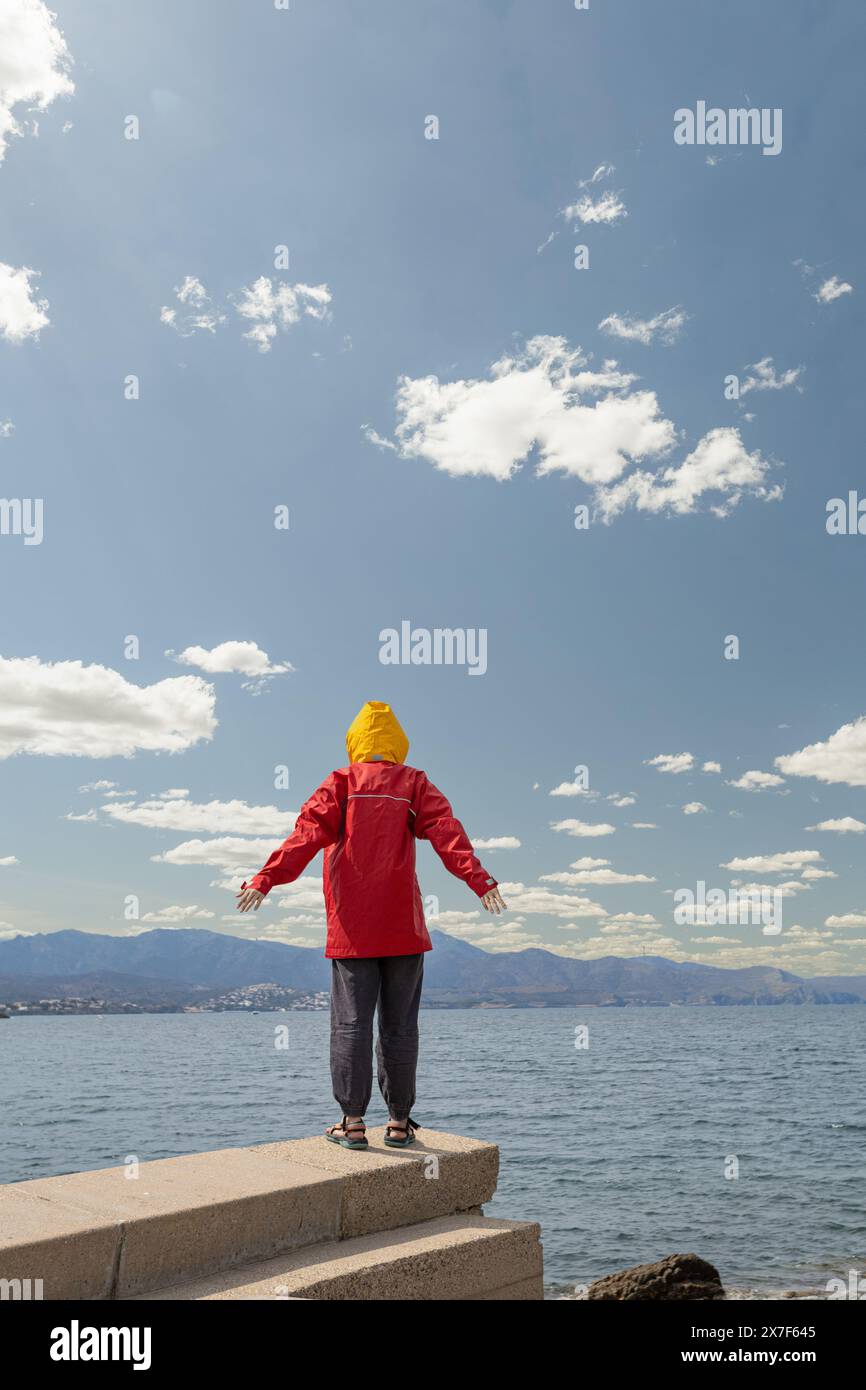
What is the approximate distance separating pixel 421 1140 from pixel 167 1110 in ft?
130

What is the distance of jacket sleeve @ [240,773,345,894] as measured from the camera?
239 inches

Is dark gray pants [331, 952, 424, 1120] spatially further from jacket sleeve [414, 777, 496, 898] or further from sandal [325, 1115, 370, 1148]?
jacket sleeve [414, 777, 496, 898]

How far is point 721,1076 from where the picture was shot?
5778cm

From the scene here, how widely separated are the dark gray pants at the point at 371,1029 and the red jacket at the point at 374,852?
0.48 feet

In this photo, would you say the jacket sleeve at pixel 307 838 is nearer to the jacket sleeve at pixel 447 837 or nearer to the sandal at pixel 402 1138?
the jacket sleeve at pixel 447 837

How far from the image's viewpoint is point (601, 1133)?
31219 mm

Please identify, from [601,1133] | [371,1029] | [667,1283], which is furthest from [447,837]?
[601,1133]

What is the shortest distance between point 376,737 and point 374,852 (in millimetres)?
779

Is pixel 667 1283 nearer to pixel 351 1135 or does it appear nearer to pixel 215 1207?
pixel 351 1135

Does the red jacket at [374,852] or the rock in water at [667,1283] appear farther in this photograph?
the rock in water at [667,1283]

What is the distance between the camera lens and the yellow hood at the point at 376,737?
6.50 metres

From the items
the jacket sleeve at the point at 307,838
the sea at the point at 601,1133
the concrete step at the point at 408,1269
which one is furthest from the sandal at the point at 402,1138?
the sea at the point at 601,1133
